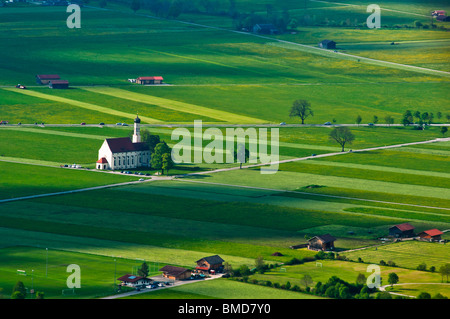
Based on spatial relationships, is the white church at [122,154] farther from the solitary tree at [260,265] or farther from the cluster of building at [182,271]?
the solitary tree at [260,265]

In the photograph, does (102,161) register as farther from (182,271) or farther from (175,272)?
(175,272)

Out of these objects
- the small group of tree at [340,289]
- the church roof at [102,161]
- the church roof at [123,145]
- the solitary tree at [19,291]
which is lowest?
the small group of tree at [340,289]

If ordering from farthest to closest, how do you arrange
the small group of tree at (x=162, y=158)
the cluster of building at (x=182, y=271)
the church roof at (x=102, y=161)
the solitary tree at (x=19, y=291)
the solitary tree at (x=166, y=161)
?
1. the church roof at (x=102, y=161)
2. the small group of tree at (x=162, y=158)
3. the solitary tree at (x=166, y=161)
4. the cluster of building at (x=182, y=271)
5. the solitary tree at (x=19, y=291)

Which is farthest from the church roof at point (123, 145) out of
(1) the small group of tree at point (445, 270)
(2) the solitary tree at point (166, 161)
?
(1) the small group of tree at point (445, 270)

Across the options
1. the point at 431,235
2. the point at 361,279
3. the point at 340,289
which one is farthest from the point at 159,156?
the point at 340,289

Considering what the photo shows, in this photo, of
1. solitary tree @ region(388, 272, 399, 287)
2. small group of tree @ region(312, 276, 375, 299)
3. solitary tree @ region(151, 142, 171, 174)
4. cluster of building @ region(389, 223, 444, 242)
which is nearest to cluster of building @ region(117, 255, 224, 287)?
small group of tree @ region(312, 276, 375, 299)

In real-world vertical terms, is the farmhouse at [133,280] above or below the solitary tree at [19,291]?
below
